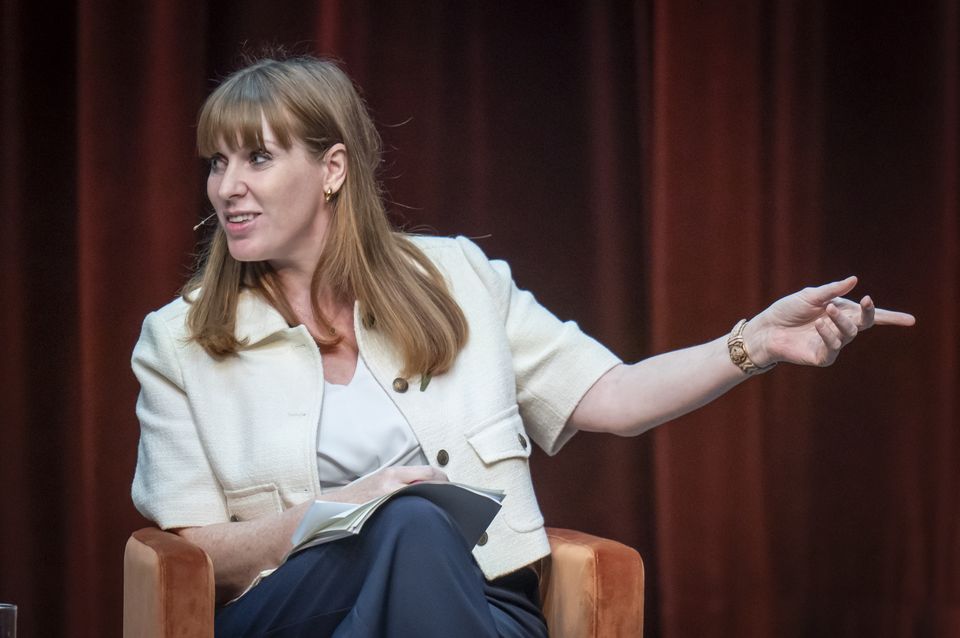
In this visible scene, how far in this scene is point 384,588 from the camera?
1.50 m

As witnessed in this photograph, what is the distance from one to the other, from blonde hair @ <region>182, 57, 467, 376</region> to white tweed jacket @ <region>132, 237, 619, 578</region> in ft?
0.09

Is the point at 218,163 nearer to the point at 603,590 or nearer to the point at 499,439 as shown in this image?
the point at 499,439

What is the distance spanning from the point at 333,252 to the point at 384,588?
0.63 metres

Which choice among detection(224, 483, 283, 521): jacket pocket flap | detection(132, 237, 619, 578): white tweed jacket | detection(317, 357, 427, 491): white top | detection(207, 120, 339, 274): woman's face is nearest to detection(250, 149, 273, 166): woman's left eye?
detection(207, 120, 339, 274): woman's face

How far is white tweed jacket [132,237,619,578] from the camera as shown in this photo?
1810 millimetres

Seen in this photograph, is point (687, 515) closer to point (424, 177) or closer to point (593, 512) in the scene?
point (593, 512)

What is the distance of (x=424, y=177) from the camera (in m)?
2.64

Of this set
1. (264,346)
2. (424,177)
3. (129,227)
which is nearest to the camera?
(264,346)

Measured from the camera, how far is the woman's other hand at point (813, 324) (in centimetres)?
162

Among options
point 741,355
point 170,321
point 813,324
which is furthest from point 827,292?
point 170,321

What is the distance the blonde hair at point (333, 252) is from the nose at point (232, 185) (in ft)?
0.13

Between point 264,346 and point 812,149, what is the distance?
54.4 inches

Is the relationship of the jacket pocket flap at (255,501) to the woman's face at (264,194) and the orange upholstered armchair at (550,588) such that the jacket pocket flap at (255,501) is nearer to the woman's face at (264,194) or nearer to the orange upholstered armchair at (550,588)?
the orange upholstered armchair at (550,588)

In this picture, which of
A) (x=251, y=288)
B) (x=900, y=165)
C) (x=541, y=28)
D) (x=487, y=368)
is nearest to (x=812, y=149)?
(x=900, y=165)
